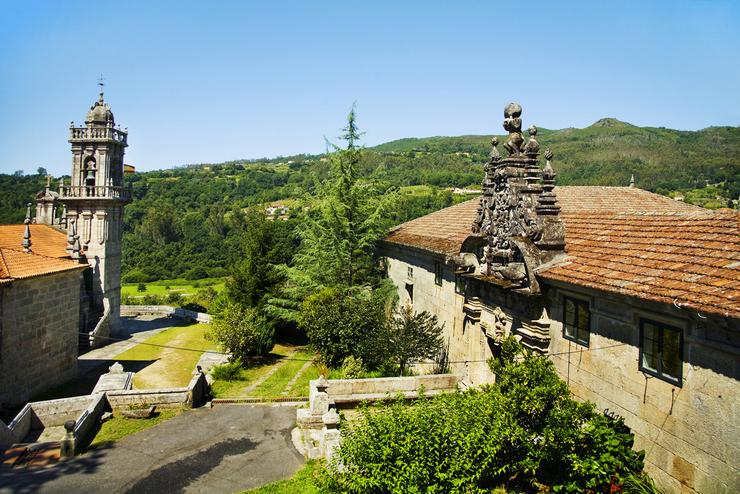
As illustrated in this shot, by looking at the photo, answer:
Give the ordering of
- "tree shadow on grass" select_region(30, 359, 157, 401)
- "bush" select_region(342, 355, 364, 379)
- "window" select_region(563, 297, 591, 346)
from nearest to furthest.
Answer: "window" select_region(563, 297, 591, 346) < "bush" select_region(342, 355, 364, 379) < "tree shadow on grass" select_region(30, 359, 157, 401)

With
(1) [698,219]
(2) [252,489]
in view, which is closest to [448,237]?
(1) [698,219]

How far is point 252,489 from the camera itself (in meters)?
10.8

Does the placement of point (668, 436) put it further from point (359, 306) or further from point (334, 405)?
point (359, 306)

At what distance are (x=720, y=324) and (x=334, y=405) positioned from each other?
9.56 metres

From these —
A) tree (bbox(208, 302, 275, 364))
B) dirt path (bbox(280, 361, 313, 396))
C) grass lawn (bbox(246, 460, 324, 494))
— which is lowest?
dirt path (bbox(280, 361, 313, 396))

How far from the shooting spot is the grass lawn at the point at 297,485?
10409 mm

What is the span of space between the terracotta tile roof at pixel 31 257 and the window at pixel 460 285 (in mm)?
15373

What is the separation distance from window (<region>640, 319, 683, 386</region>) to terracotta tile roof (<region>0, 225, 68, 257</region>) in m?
24.5

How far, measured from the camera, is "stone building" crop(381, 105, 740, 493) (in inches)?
265

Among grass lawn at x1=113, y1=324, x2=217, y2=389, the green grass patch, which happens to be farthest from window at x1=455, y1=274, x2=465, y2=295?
grass lawn at x1=113, y1=324, x2=217, y2=389

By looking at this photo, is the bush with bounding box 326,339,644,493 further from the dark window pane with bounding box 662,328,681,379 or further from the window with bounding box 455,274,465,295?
the window with bounding box 455,274,465,295

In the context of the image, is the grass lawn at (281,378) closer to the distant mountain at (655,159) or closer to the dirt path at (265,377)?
the dirt path at (265,377)

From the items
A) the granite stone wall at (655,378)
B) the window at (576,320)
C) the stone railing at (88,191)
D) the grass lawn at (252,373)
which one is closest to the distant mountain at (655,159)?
the granite stone wall at (655,378)

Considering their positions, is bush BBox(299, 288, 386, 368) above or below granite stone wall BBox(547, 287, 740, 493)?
below
